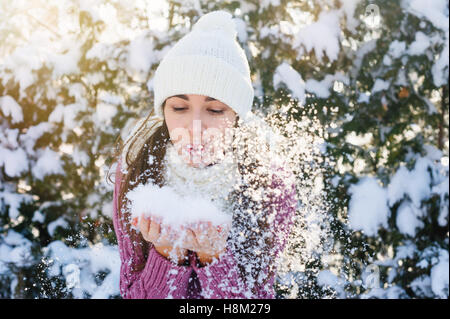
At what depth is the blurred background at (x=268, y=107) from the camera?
1.22 meters

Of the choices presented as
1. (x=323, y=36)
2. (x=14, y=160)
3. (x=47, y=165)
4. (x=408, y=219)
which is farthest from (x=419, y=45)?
(x=14, y=160)

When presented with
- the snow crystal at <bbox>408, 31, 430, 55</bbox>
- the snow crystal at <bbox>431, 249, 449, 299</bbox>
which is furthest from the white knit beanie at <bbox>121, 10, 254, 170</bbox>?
the snow crystal at <bbox>431, 249, 449, 299</bbox>

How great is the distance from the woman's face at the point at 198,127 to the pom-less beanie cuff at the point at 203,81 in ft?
0.05

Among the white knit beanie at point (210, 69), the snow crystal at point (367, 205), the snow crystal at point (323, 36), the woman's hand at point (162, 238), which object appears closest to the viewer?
the woman's hand at point (162, 238)

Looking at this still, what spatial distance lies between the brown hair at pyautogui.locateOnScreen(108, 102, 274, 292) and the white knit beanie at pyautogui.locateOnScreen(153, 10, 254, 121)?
0.27 feet

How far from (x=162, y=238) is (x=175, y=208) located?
0.20 ft

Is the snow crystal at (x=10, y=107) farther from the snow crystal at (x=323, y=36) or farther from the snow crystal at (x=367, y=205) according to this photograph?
the snow crystal at (x=367, y=205)

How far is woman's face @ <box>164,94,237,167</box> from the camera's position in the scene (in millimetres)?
745

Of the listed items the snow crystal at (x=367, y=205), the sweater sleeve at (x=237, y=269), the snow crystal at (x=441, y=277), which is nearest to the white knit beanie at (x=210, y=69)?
the sweater sleeve at (x=237, y=269)

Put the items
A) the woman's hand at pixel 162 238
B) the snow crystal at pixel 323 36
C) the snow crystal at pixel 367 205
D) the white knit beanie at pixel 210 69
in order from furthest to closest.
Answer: the snow crystal at pixel 367 205 < the snow crystal at pixel 323 36 < the white knit beanie at pixel 210 69 < the woman's hand at pixel 162 238

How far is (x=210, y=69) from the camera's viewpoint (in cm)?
81

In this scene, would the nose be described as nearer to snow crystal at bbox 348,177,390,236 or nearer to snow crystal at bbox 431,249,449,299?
snow crystal at bbox 348,177,390,236
